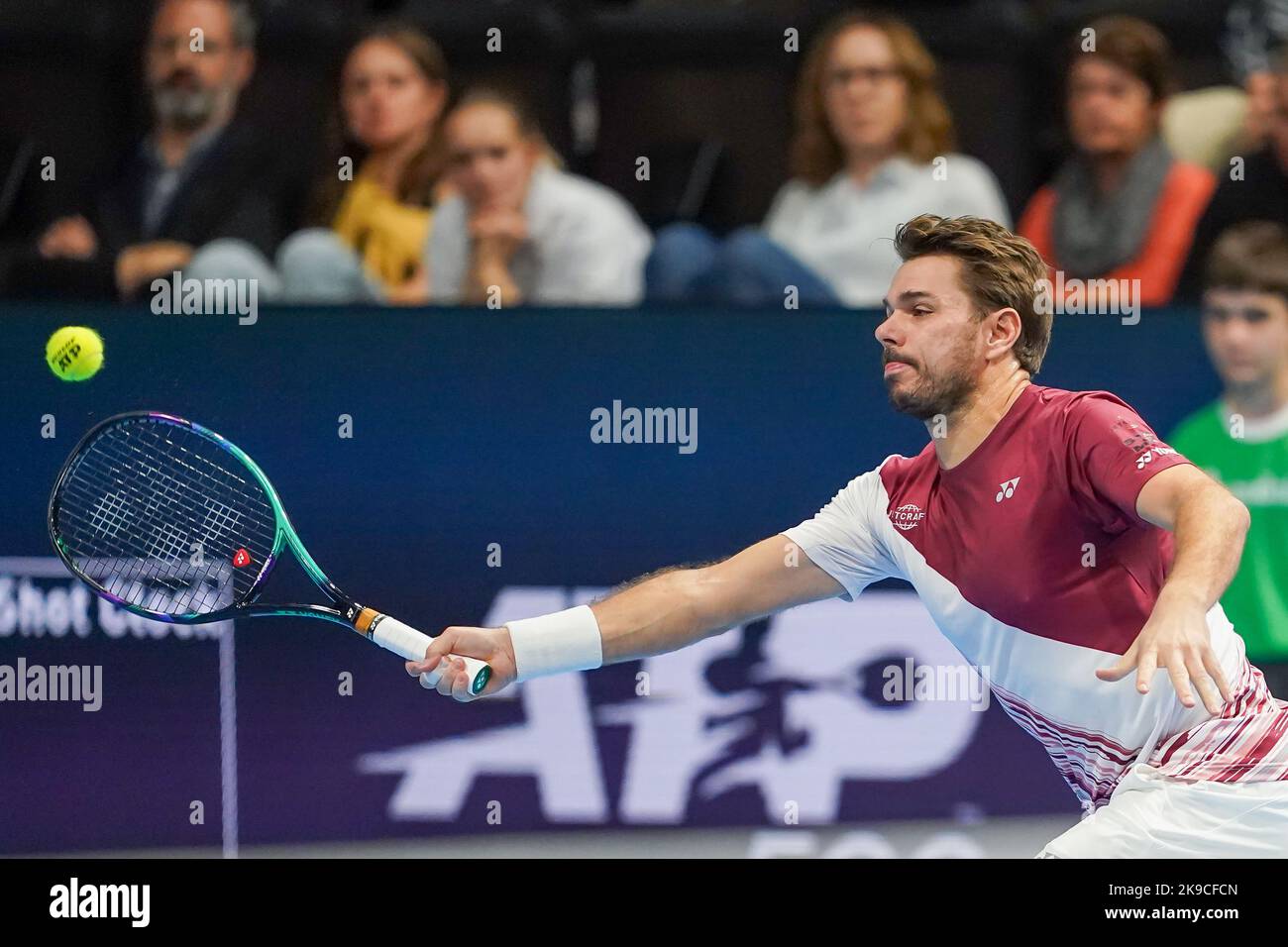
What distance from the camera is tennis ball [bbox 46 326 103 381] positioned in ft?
16.4

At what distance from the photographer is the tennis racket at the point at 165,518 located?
4637 mm

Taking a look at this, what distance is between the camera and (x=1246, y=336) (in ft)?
16.4

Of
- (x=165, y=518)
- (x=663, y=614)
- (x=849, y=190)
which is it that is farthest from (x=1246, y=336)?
(x=165, y=518)

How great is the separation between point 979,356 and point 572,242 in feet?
4.56

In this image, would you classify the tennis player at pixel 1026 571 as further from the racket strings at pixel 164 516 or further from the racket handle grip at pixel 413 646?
the racket strings at pixel 164 516

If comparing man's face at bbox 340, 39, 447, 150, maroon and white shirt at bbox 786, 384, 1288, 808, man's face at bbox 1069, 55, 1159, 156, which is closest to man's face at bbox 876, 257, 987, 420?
maroon and white shirt at bbox 786, 384, 1288, 808

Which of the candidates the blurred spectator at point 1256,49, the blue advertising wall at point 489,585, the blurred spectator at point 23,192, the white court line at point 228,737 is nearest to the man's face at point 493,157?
the blue advertising wall at point 489,585

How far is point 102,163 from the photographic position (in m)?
5.50

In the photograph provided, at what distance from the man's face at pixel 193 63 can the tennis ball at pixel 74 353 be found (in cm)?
78

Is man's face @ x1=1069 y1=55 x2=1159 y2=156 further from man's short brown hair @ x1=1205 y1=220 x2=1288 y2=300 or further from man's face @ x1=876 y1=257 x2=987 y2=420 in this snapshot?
man's face @ x1=876 y1=257 x2=987 y2=420

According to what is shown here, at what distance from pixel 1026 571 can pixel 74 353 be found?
2392mm

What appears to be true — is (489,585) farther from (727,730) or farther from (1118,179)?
(1118,179)

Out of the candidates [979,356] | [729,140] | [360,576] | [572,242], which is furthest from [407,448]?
[979,356]
